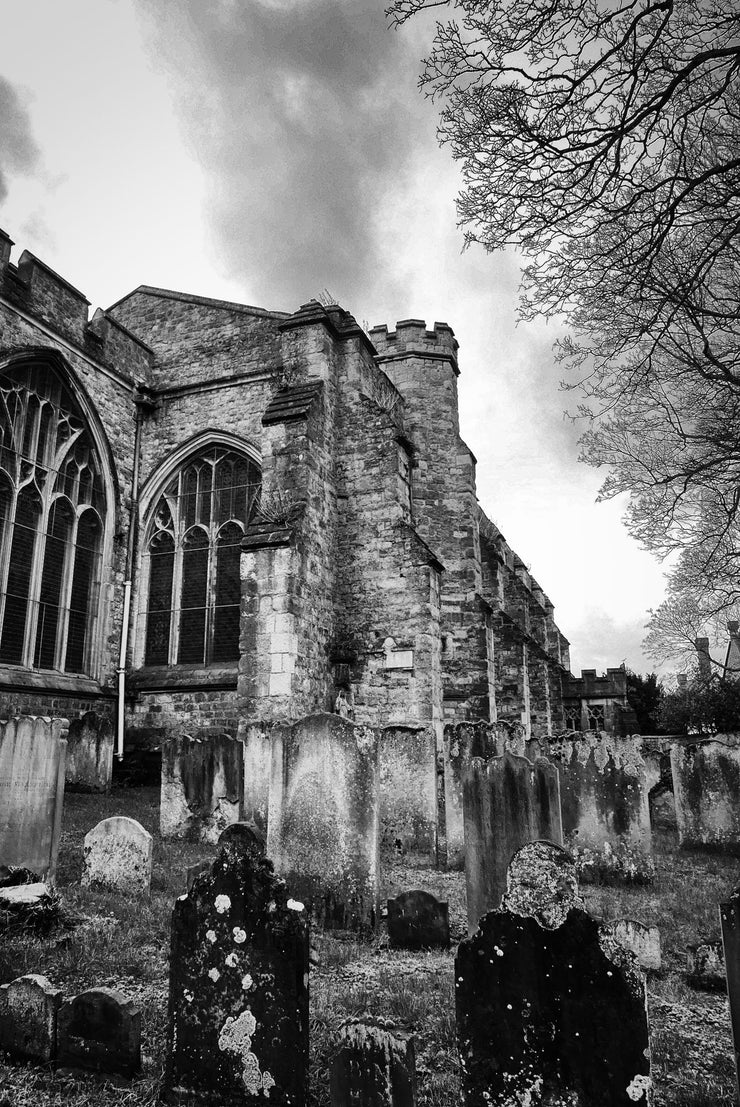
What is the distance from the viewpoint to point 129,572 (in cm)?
1333

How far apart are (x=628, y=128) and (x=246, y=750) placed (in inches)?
248

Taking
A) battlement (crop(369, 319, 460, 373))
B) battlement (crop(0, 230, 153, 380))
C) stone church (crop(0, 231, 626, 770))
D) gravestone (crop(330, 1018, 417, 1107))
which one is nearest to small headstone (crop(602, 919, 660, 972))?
gravestone (crop(330, 1018, 417, 1107))

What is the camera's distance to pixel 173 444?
13.8 meters

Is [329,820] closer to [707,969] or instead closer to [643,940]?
[643,940]

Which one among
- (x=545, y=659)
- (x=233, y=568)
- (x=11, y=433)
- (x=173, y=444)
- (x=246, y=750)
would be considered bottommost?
(x=246, y=750)

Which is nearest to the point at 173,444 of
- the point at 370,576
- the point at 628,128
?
the point at 370,576

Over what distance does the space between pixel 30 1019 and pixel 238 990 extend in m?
0.97

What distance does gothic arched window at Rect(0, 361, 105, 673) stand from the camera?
11305 millimetres

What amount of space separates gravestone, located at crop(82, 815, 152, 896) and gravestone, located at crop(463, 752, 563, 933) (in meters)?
2.59

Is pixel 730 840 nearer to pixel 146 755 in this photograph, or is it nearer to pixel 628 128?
pixel 628 128

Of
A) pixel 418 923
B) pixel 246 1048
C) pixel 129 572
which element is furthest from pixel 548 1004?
pixel 129 572

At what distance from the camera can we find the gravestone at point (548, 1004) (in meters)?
1.95

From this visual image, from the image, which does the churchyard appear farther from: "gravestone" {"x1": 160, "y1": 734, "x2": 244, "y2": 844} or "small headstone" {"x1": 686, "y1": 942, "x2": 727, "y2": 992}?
"gravestone" {"x1": 160, "y1": 734, "x2": 244, "y2": 844}

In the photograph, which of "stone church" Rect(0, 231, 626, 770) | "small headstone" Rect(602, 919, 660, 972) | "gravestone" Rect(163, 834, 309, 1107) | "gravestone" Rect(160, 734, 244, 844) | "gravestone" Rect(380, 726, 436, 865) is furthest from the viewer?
"stone church" Rect(0, 231, 626, 770)
